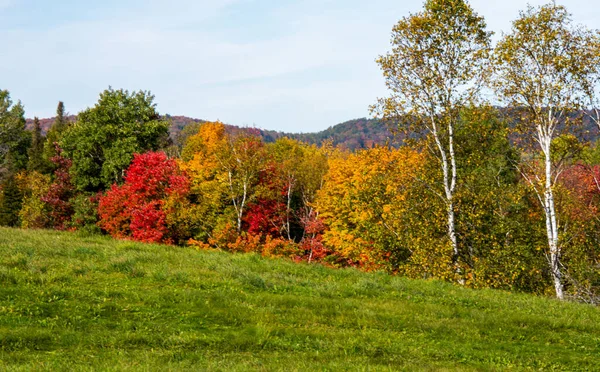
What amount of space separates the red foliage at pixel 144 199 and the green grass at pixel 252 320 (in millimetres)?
28715

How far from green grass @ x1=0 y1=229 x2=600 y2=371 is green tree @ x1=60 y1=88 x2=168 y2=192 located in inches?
1474

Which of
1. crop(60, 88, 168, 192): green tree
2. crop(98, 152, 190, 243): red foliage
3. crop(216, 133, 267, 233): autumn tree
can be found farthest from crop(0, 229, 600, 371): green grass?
crop(60, 88, 168, 192): green tree

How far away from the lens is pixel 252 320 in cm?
1217

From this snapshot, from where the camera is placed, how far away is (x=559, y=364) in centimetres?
1098

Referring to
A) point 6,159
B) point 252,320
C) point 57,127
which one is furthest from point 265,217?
point 57,127

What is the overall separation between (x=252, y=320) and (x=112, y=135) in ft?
162

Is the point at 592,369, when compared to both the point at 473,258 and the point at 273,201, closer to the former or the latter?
the point at 473,258

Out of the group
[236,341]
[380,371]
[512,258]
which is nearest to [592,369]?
[380,371]

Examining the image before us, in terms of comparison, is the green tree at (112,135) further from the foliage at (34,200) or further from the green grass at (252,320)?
the green grass at (252,320)

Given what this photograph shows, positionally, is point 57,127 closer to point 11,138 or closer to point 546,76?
point 11,138

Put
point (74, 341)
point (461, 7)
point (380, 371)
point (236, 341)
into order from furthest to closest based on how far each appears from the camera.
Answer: point (461, 7) → point (236, 341) → point (74, 341) → point (380, 371)

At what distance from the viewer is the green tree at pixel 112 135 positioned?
179ft

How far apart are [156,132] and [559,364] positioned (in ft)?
169

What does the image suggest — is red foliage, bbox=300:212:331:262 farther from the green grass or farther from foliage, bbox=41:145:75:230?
the green grass
